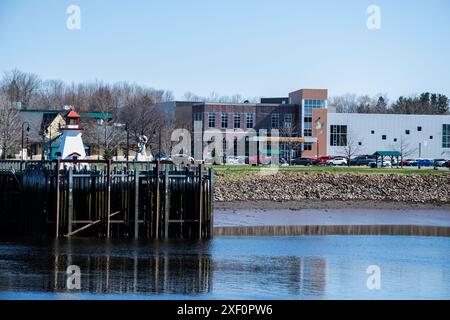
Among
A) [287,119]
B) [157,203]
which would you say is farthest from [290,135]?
[157,203]

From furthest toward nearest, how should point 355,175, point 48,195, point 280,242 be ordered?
1. point 355,175
2. point 280,242
3. point 48,195

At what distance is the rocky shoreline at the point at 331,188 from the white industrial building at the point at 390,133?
158 ft

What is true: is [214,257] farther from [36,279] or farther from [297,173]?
[297,173]

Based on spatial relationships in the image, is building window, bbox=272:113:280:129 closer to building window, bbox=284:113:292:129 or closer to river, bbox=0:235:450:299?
building window, bbox=284:113:292:129

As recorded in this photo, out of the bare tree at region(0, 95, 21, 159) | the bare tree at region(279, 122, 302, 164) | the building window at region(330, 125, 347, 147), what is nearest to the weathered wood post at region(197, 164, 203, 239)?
the bare tree at region(0, 95, 21, 159)

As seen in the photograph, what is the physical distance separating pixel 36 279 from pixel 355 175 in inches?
1778

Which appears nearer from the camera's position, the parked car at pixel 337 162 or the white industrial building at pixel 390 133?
the parked car at pixel 337 162

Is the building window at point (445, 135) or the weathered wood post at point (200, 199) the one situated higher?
the building window at point (445, 135)

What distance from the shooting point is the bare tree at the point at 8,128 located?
77875mm

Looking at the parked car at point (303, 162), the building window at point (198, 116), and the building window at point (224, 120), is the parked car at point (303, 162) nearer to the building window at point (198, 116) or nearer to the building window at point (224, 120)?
the building window at point (224, 120)

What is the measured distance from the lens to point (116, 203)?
3991 centimetres

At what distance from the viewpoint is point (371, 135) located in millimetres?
121062

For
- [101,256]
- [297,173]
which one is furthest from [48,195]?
[297,173]

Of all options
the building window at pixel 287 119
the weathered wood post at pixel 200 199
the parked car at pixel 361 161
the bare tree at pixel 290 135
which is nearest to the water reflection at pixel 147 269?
the weathered wood post at pixel 200 199
